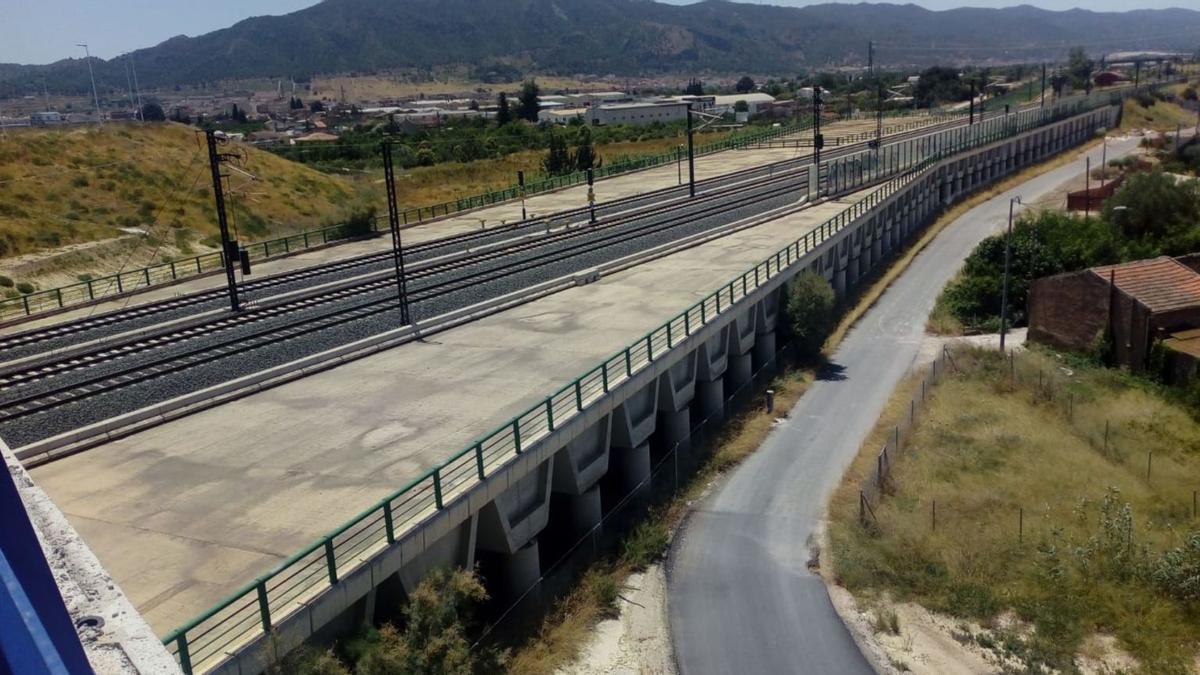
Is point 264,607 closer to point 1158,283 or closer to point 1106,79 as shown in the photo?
point 1158,283

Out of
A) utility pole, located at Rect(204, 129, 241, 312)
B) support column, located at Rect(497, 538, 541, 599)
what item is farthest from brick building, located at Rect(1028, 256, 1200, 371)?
utility pole, located at Rect(204, 129, 241, 312)

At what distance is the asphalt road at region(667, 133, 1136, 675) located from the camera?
15.4 meters

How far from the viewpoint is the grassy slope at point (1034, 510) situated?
1648cm

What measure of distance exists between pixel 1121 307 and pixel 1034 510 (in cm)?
1445

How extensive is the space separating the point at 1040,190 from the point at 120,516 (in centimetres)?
7212

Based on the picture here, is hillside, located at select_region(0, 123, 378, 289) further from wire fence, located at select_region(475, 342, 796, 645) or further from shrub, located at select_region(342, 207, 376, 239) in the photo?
wire fence, located at select_region(475, 342, 796, 645)

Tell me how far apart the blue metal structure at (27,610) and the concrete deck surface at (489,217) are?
93.8 feet

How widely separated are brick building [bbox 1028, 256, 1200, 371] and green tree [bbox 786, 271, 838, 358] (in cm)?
853

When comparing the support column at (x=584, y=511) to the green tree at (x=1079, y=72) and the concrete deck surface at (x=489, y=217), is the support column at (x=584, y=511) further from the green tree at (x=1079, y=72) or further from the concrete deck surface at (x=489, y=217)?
the green tree at (x=1079, y=72)

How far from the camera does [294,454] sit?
53.4 ft

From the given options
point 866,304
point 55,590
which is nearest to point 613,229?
point 866,304

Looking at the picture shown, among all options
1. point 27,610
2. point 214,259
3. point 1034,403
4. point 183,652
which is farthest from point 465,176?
point 27,610

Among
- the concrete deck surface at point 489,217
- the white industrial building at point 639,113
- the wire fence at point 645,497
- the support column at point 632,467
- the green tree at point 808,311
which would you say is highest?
the white industrial building at point 639,113

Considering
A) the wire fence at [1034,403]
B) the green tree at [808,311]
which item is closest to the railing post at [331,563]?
the wire fence at [1034,403]
